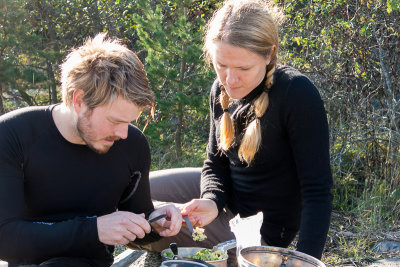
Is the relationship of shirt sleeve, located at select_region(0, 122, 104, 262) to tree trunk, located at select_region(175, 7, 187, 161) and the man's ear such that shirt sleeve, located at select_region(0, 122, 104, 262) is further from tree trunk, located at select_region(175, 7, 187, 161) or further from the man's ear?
tree trunk, located at select_region(175, 7, 187, 161)

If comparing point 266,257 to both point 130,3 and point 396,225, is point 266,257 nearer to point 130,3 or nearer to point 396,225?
point 396,225

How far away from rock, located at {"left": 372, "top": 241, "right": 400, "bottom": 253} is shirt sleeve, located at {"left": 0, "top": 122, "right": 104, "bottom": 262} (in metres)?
2.35

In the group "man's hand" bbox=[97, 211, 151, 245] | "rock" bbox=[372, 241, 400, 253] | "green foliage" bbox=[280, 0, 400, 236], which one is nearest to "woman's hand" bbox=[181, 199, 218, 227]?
"man's hand" bbox=[97, 211, 151, 245]

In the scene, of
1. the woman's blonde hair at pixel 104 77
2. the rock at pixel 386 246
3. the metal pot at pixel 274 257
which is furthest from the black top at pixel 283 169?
the rock at pixel 386 246

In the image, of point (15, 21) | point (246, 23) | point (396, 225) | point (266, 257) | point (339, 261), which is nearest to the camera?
point (266, 257)

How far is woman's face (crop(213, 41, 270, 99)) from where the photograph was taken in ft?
8.45

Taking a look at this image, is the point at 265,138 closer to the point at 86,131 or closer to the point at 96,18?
the point at 86,131

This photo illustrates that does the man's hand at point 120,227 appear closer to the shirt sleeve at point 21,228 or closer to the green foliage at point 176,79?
the shirt sleeve at point 21,228

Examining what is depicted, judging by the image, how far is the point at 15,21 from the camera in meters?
7.49

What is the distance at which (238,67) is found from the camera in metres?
2.61

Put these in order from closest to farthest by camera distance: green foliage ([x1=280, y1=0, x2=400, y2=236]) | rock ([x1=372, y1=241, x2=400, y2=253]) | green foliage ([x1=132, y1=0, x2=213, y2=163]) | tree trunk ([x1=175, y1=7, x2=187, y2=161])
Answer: rock ([x1=372, y1=241, x2=400, y2=253])
green foliage ([x1=280, y1=0, x2=400, y2=236])
green foliage ([x1=132, y1=0, x2=213, y2=163])
tree trunk ([x1=175, y1=7, x2=187, y2=161])

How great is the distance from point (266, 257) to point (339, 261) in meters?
1.92

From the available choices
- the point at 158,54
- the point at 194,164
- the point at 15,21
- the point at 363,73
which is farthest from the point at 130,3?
the point at 363,73

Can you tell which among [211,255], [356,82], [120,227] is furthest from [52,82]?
[211,255]
